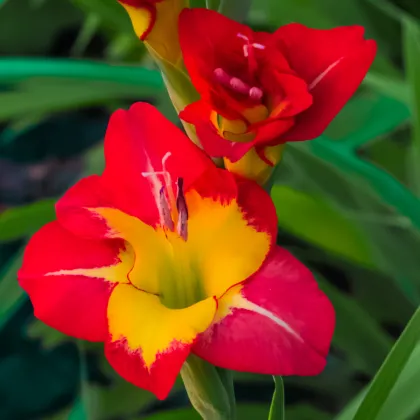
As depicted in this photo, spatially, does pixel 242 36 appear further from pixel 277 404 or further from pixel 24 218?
pixel 24 218

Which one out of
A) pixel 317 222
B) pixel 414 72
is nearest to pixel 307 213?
pixel 317 222

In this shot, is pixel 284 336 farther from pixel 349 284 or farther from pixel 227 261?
pixel 349 284

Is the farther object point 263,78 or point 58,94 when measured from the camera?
point 58,94

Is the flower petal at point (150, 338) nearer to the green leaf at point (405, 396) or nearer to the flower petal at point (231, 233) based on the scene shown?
the flower petal at point (231, 233)

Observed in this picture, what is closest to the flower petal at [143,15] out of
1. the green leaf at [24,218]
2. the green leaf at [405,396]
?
the green leaf at [405,396]

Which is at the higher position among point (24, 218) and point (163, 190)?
point (163, 190)

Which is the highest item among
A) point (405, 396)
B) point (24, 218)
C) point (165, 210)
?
point (165, 210)

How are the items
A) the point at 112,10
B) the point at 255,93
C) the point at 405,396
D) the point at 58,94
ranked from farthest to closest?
the point at 58,94 → the point at 112,10 → the point at 405,396 → the point at 255,93
